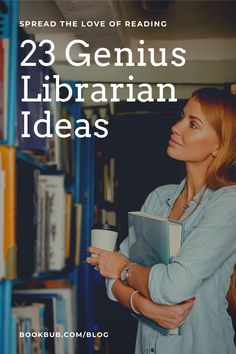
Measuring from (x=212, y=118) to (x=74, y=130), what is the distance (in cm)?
72

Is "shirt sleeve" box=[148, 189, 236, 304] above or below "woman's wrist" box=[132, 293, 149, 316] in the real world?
above

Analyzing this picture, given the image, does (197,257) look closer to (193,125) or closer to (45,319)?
(193,125)

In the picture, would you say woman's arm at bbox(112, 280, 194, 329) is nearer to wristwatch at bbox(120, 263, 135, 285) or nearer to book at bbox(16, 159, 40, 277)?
wristwatch at bbox(120, 263, 135, 285)

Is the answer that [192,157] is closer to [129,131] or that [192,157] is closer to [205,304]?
[205,304]

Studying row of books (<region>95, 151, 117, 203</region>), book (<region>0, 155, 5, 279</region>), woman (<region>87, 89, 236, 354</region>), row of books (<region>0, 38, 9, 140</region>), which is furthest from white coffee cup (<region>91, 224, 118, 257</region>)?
row of books (<region>95, 151, 117, 203</region>)

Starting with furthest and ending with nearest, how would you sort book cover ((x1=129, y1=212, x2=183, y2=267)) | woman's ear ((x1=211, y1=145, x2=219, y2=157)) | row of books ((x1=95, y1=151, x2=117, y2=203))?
row of books ((x1=95, y1=151, x2=117, y2=203)) → woman's ear ((x1=211, y1=145, x2=219, y2=157)) → book cover ((x1=129, y1=212, x2=183, y2=267))

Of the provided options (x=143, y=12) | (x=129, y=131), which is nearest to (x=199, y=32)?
(x=143, y=12)

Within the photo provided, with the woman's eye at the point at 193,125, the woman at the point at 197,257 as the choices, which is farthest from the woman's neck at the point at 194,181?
the woman's eye at the point at 193,125

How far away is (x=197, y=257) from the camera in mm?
947

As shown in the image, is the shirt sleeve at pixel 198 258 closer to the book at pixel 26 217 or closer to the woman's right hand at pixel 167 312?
the woman's right hand at pixel 167 312

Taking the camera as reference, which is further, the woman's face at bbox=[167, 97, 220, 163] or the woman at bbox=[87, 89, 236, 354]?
the woman's face at bbox=[167, 97, 220, 163]

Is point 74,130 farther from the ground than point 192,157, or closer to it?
farther from the ground

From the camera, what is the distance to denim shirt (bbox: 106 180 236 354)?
3.11 feet

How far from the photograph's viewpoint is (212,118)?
3.71 ft
